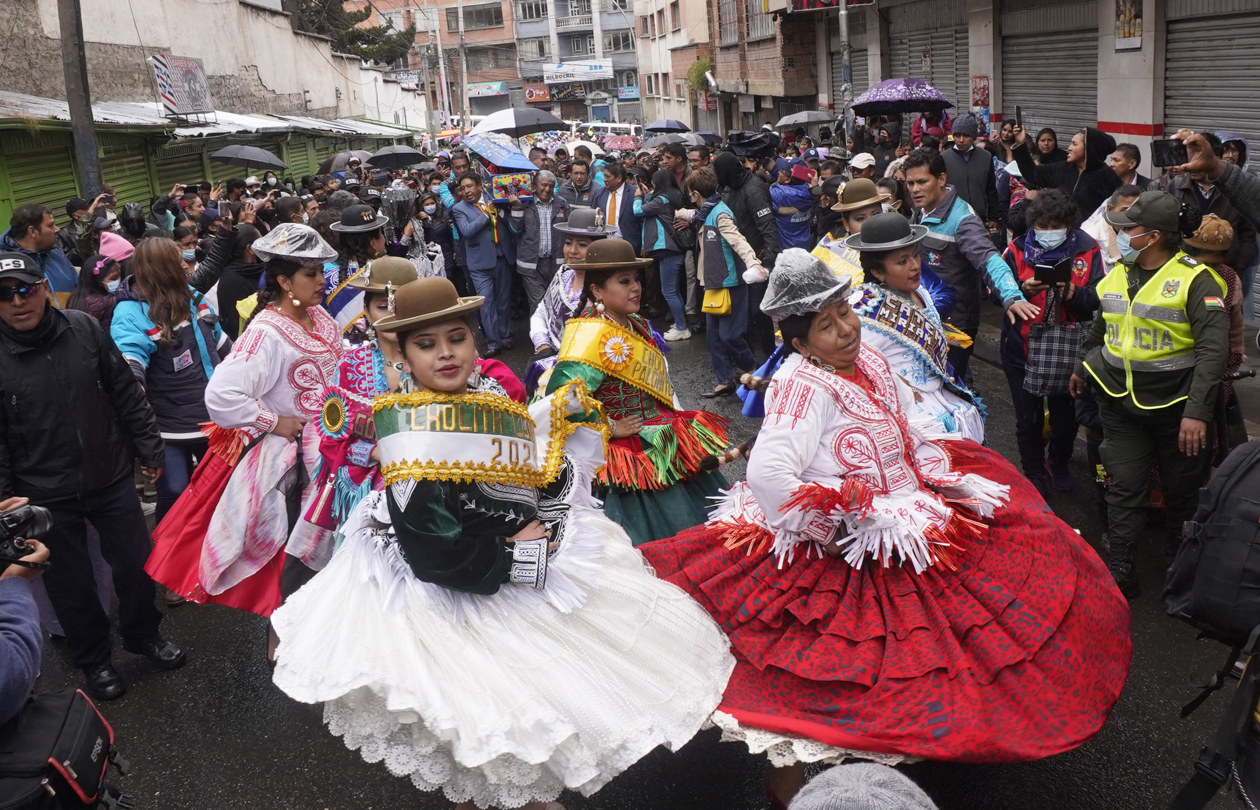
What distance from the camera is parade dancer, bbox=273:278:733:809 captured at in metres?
3.04

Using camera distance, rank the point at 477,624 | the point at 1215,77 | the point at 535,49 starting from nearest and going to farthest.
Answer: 1. the point at 477,624
2. the point at 1215,77
3. the point at 535,49

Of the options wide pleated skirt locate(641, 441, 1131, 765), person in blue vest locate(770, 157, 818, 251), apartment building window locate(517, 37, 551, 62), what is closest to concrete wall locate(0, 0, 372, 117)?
person in blue vest locate(770, 157, 818, 251)

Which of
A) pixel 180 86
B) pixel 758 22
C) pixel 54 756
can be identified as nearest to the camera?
pixel 54 756

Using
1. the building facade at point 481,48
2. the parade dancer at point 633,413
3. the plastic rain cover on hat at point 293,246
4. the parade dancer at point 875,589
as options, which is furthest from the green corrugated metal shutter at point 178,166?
the building facade at point 481,48

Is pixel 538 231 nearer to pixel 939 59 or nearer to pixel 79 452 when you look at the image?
pixel 79 452

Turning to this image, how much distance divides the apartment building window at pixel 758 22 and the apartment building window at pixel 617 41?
145 feet

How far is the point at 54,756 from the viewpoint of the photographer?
266 centimetres

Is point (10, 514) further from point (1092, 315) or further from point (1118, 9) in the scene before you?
point (1118, 9)

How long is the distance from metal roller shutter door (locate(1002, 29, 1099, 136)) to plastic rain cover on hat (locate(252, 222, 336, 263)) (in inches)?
463

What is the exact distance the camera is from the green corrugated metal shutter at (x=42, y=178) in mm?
14242

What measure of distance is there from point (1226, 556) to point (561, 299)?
11.7ft

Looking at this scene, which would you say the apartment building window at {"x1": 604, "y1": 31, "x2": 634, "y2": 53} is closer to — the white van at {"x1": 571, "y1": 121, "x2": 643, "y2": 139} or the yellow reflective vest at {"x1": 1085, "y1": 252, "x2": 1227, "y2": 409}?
the white van at {"x1": 571, "y1": 121, "x2": 643, "y2": 139}

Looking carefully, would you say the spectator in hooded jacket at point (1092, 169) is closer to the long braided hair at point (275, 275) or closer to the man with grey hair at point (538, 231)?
the man with grey hair at point (538, 231)

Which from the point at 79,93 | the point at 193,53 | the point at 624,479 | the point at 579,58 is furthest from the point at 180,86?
the point at 579,58
